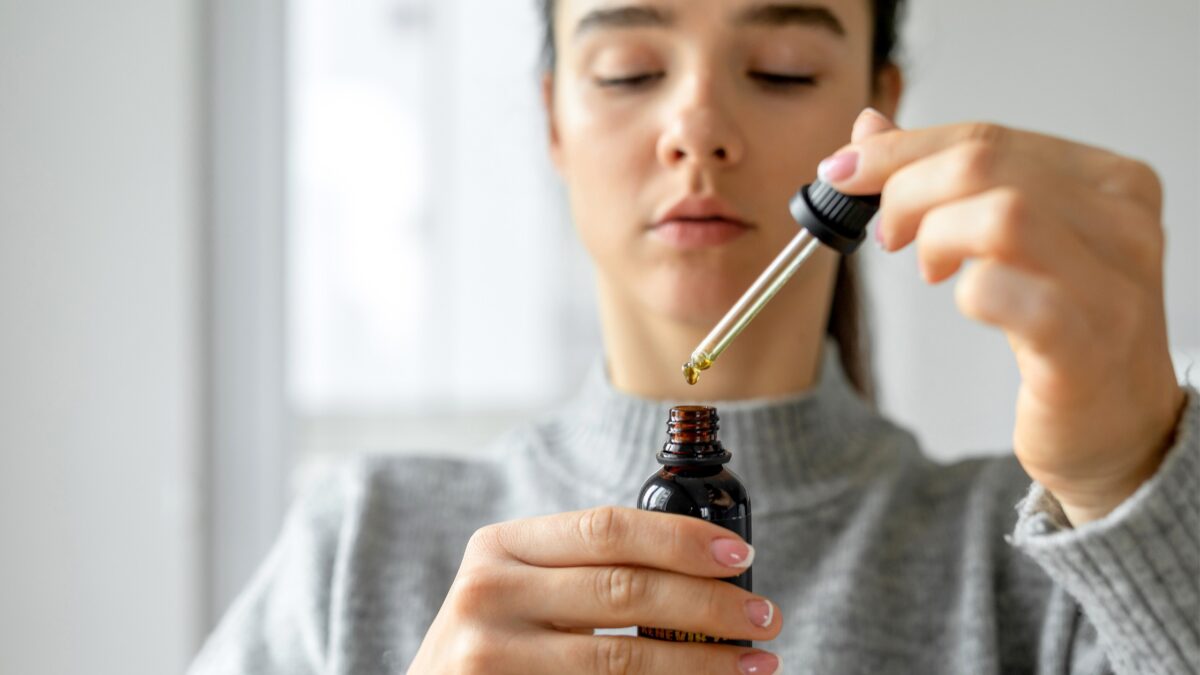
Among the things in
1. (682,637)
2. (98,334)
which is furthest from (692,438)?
(98,334)

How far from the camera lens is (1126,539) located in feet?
1.85

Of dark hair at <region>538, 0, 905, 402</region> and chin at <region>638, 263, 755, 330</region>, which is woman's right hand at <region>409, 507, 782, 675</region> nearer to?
chin at <region>638, 263, 755, 330</region>

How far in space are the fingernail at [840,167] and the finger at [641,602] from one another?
214 mm

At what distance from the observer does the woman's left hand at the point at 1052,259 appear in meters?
0.49

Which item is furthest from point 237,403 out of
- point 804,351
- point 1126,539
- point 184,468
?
point 1126,539

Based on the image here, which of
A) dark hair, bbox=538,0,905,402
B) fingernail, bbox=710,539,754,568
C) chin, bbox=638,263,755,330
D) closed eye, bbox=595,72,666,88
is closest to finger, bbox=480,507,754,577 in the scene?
fingernail, bbox=710,539,754,568

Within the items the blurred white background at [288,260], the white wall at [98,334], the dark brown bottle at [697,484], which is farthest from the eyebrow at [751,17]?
the white wall at [98,334]

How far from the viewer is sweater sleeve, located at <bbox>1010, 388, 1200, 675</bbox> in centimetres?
56

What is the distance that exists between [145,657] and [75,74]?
81 centimetres

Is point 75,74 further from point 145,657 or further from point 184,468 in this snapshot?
point 145,657

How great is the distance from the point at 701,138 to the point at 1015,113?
1.11 m

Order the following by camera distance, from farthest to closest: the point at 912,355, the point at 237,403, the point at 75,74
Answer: the point at 912,355 → the point at 237,403 → the point at 75,74

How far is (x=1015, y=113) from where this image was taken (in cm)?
172

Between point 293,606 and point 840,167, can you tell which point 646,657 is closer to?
point 840,167
